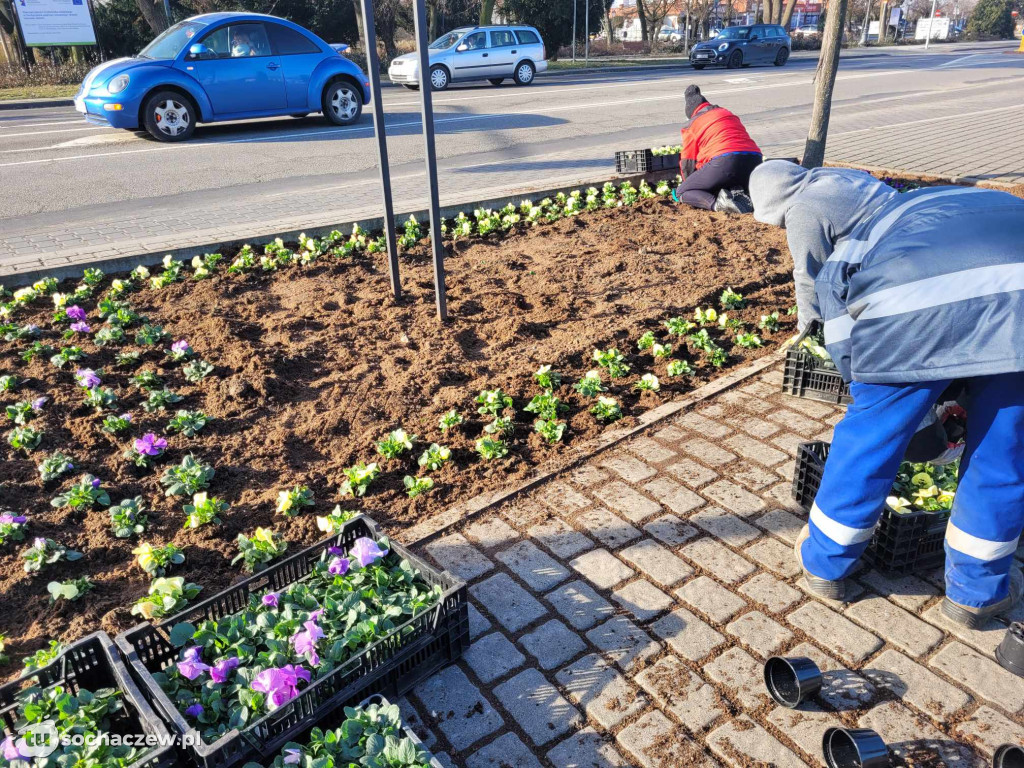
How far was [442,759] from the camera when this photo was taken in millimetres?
2354

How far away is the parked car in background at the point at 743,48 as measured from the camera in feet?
90.6

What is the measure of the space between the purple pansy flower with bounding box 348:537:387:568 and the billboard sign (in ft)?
77.5

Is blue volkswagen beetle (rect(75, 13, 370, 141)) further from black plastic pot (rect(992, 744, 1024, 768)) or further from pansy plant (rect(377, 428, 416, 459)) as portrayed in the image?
black plastic pot (rect(992, 744, 1024, 768))

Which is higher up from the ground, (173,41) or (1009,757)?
(173,41)

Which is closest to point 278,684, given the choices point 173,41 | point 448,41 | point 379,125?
point 379,125

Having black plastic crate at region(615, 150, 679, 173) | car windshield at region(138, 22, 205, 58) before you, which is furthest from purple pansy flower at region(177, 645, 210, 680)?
car windshield at region(138, 22, 205, 58)

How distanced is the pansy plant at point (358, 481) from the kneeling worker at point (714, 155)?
13.2 feet

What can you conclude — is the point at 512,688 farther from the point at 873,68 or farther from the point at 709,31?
the point at 709,31

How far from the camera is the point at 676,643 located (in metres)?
2.75

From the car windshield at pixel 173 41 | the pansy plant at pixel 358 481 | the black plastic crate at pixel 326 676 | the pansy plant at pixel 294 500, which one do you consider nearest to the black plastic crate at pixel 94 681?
the black plastic crate at pixel 326 676

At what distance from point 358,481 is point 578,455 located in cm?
107

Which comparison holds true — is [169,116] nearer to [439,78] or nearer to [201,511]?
[439,78]

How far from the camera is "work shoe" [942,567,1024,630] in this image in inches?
108

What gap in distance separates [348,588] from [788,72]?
26484 millimetres
